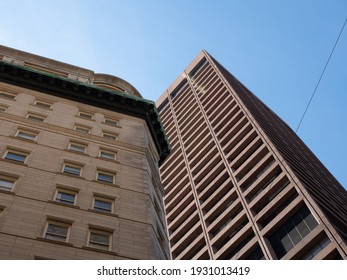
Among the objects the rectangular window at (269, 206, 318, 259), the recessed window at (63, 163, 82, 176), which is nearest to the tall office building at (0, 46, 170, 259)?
the recessed window at (63, 163, 82, 176)

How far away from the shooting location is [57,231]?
72.4 feet

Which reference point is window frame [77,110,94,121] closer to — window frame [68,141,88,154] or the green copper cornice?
the green copper cornice

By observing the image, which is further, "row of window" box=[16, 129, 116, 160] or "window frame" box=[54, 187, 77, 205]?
"row of window" box=[16, 129, 116, 160]

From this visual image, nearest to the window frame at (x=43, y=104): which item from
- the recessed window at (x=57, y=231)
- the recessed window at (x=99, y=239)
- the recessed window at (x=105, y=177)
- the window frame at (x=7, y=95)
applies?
the window frame at (x=7, y=95)

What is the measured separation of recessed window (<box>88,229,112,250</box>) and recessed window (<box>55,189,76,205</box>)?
8.98ft

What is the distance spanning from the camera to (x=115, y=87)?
44625 millimetres

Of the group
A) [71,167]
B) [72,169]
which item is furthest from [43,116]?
[72,169]

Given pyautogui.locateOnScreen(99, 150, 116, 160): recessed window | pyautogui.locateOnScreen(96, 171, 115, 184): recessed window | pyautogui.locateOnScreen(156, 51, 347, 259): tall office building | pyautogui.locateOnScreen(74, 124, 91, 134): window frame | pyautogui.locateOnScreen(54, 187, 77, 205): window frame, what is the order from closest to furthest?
pyautogui.locateOnScreen(54, 187, 77, 205): window frame, pyautogui.locateOnScreen(96, 171, 115, 184): recessed window, pyautogui.locateOnScreen(99, 150, 116, 160): recessed window, pyautogui.locateOnScreen(74, 124, 91, 134): window frame, pyautogui.locateOnScreen(156, 51, 347, 259): tall office building

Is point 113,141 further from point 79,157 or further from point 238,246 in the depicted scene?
point 238,246

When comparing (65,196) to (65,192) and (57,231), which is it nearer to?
(65,192)

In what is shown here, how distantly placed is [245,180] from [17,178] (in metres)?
36.8

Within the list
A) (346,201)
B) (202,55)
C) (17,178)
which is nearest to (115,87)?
(17,178)

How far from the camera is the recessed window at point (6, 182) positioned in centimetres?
2433

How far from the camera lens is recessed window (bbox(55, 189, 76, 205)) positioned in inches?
973
